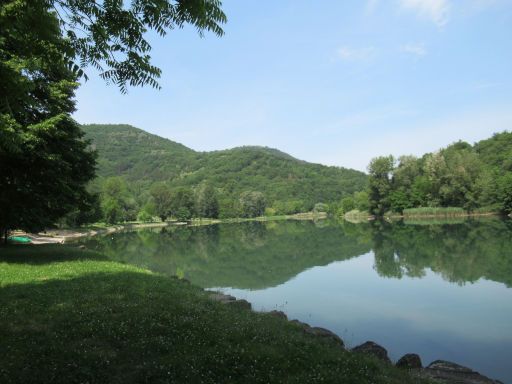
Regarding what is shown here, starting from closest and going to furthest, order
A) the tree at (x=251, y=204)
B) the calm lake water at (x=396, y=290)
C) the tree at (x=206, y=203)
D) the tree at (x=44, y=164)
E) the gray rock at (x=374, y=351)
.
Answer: the gray rock at (x=374, y=351) → the calm lake water at (x=396, y=290) → the tree at (x=44, y=164) → the tree at (x=206, y=203) → the tree at (x=251, y=204)

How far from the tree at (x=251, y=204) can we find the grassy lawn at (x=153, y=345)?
16363 cm

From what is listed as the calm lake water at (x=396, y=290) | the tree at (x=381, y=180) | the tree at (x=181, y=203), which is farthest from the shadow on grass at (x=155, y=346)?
the tree at (x=181, y=203)

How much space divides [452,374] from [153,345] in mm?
6861

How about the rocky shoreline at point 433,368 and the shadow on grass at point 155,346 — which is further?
the rocky shoreline at point 433,368

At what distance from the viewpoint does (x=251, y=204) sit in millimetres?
179875

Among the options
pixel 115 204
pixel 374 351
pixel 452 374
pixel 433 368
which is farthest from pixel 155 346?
pixel 115 204

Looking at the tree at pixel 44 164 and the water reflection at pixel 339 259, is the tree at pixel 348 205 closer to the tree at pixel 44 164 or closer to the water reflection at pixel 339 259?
the water reflection at pixel 339 259

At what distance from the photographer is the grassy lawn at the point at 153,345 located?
702 cm

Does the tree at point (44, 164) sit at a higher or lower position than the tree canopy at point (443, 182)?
lower

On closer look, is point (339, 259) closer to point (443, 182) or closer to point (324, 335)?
point (324, 335)

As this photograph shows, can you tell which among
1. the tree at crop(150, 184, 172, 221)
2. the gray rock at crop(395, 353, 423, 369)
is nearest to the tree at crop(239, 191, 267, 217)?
the tree at crop(150, 184, 172, 221)

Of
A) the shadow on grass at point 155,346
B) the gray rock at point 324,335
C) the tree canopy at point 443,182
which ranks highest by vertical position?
the tree canopy at point 443,182

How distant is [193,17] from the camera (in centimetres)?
563

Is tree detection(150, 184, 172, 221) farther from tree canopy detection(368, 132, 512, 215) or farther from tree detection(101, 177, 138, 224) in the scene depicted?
tree canopy detection(368, 132, 512, 215)
